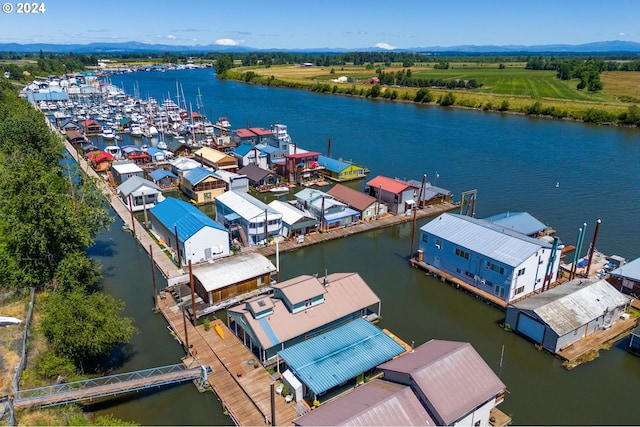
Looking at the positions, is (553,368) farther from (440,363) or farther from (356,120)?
(356,120)

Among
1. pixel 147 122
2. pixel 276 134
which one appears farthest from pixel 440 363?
pixel 147 122

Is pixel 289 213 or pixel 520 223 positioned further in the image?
pixel 289 213

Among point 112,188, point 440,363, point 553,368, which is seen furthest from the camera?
point 112,188

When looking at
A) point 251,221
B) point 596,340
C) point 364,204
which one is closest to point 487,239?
point 596,340

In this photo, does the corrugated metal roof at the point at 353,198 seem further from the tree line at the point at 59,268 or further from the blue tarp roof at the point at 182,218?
the tree line at the point at 59,268

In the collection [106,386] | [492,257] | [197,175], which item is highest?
[197,175]

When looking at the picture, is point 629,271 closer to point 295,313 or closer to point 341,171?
point 295,313

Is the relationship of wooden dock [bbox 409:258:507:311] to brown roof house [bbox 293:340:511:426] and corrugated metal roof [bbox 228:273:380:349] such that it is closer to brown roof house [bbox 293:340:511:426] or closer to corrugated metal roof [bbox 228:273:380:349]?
corrugated metal roof [bbox 228:273:380:349]

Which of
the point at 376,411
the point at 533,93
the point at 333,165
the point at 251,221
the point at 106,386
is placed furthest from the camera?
the point at 533,93

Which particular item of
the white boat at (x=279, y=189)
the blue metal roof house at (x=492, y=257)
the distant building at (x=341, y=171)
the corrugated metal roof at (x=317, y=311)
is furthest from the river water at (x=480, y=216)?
the white boat at (x=279, y=189)
